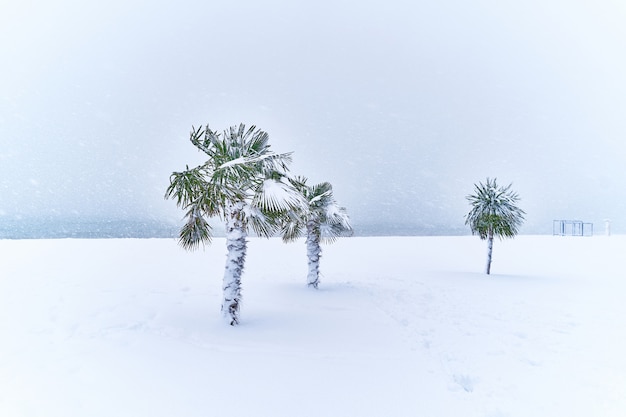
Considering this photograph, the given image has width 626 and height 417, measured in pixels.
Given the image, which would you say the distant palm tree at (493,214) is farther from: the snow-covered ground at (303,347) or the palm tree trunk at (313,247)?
the palm tree trunk at (313,247)

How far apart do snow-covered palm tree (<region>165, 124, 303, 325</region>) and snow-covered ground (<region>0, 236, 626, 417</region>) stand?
5.71ft

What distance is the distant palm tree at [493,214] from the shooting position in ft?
65.6

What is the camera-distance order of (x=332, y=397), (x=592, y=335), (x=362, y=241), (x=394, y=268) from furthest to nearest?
1. (x=362, y=241)
2. (x=394, y=268)
3. (x=592, y=335)
4. (x=332, y=397)

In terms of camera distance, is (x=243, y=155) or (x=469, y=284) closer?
(x=243, y=155)

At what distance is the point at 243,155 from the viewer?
9.96 metres

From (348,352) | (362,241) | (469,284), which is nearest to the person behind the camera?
(348,352)

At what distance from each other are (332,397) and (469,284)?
1311 cm

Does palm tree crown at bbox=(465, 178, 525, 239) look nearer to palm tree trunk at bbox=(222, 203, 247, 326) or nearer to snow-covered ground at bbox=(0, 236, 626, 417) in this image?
snow-covered ground at bbox=(0, 236, 626, 417)

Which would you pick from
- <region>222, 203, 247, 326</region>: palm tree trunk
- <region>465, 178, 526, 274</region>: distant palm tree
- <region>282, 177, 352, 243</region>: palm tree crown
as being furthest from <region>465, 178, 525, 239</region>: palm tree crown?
<region>222, 203, 247, 326</region>: palm tree trunk

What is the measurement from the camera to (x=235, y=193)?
29.5 feet

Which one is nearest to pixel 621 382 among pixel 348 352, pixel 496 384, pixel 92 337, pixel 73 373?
pixel 496 384

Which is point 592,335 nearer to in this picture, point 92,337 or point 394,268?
point 92,337

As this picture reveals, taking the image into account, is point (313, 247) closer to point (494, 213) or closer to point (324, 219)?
point (324, 219)

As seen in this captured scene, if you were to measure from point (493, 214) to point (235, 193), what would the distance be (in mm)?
16827
